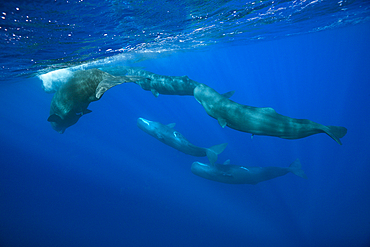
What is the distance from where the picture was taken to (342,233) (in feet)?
50.9

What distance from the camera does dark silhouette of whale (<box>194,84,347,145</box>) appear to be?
343 cm

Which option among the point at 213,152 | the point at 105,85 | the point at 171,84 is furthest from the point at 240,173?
the point at 105,85

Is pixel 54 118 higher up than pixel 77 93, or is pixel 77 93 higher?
pixel 77 93

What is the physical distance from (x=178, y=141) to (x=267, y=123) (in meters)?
8.64

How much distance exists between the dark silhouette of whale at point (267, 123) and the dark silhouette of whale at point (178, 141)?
6113 millimetres

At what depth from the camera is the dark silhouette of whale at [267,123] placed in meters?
3.43

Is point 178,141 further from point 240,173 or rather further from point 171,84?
point 171,84

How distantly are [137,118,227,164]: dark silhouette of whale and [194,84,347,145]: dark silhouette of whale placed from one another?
6.11 m

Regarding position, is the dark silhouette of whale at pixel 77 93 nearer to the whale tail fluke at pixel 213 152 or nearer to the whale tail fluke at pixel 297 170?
the whale tail fluke at pixel 213 152

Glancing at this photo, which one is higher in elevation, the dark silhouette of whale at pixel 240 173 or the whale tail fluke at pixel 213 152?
the whale tail fluke at pixel 213 152

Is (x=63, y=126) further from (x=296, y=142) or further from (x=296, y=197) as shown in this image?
(x=296, y=142)

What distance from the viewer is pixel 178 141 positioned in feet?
38.8

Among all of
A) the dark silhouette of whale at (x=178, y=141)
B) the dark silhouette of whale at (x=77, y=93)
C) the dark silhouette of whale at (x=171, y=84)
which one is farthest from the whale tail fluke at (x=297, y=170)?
the dark silhouette of whale at (x=77, y=93)

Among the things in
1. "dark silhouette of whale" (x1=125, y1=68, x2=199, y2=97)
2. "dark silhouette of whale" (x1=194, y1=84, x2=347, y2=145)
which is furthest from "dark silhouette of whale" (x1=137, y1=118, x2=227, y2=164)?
"dark silhouette of whale" (x1=194, y1=84, x2=347, y2=145)
